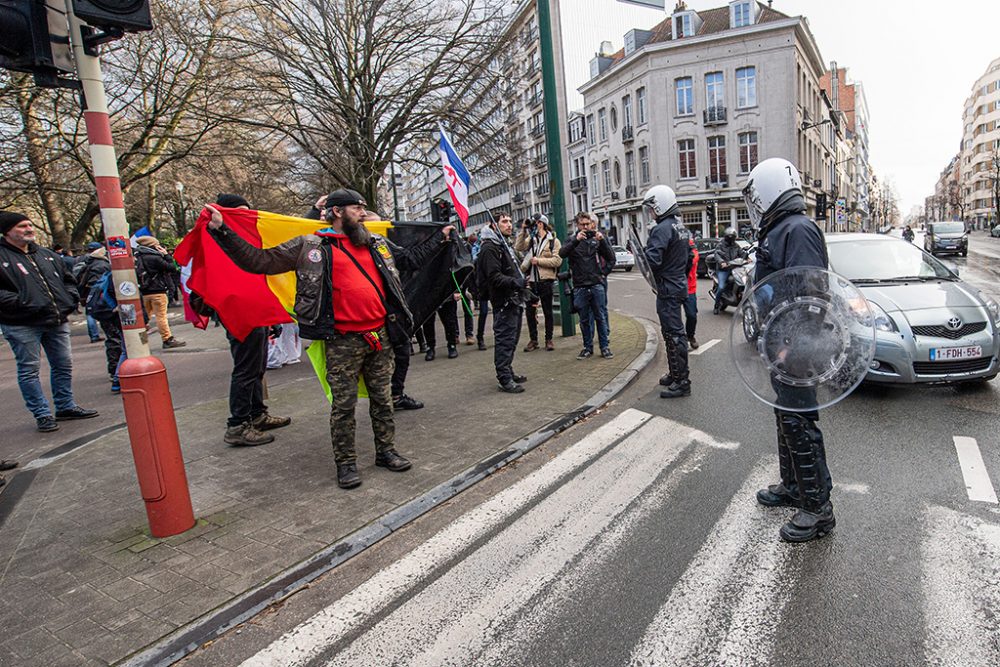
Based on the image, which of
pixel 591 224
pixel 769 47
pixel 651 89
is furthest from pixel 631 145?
pixel 591 224

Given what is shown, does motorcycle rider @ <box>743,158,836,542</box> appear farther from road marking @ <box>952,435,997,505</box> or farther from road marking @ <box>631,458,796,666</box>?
road marking @ <box>952,435,997,505</box>

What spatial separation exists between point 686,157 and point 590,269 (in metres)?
38.0

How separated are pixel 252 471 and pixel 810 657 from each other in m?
3.87

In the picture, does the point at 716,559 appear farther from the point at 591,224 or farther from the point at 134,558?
the point at 591,224

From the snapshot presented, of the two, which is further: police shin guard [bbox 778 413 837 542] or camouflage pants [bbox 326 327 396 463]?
camouflage pants [bbox 326 327 396 463]

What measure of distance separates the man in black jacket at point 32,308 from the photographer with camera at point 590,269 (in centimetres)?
581

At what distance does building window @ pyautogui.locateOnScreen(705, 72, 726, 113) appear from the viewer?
41.0 meters

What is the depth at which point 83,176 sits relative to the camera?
56.9 feet

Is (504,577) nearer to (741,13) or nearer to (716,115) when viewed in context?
(716,115)

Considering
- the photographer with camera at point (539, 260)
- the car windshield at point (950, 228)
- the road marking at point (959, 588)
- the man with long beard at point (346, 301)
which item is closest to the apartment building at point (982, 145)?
the car windshield at point (950, 228)

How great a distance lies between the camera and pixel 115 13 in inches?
127

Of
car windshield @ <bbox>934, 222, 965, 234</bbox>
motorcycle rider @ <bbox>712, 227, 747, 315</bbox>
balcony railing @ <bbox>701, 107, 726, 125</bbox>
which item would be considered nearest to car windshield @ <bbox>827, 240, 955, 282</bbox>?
motorcycle rider @ <bbox>712, 227, 747, 315</bbox>

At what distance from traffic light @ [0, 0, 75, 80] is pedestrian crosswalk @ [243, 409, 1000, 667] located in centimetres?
330

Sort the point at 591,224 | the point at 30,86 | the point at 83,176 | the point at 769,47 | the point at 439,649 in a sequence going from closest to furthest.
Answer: the point at 439,649
the point at 591,224
the point at 30,86
the point at 83,176
the point at 769,47
